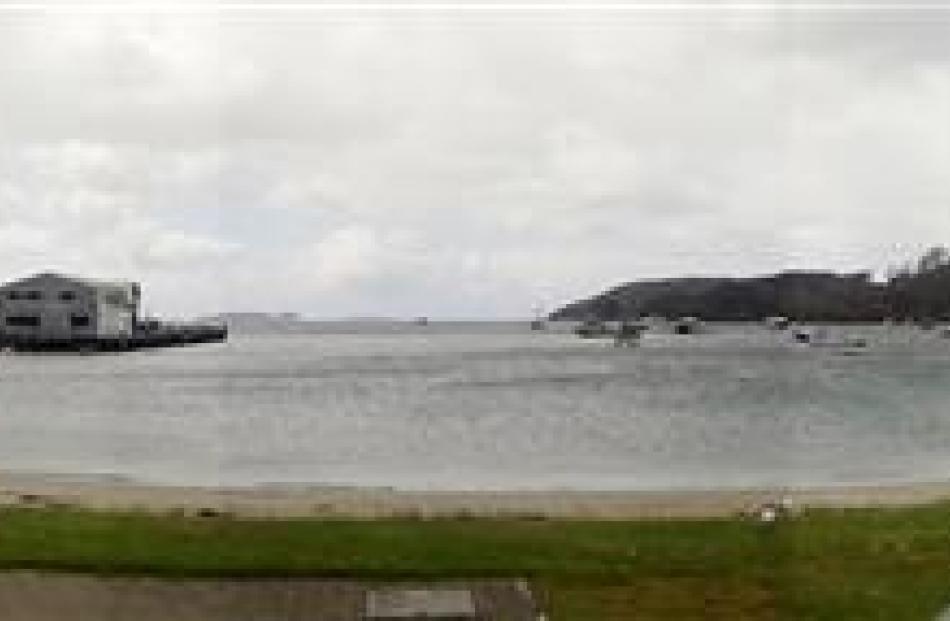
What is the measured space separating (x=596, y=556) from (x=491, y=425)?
5671cm

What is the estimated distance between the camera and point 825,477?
5112 centimetres

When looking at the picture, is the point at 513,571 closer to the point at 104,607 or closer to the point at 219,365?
the point at 104,607

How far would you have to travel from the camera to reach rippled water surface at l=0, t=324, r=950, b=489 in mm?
54969

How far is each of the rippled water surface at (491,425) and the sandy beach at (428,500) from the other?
6796 mm

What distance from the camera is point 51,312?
187250mm

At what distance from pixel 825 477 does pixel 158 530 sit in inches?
1152

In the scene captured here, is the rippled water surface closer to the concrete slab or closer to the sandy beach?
the sandy beach

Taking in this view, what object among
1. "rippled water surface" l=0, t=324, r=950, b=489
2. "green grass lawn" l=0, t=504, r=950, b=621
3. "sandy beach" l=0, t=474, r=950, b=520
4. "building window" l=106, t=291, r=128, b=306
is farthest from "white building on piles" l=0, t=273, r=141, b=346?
"green grass lawn" l=0, t=504, r=950, b=621

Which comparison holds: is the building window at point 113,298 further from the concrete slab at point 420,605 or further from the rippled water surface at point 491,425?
the concrete slab at point 420,605

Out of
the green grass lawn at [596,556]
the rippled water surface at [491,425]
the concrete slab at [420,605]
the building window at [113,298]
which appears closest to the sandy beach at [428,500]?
the green grass lawn at [596,556]

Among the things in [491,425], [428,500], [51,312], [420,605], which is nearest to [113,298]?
[51,312]

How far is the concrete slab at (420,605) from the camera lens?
1884 cm

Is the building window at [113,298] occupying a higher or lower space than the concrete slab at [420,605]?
higher

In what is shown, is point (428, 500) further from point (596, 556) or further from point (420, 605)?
point (420, 605)
